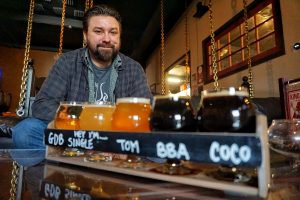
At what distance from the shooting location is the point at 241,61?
3613 millimetres

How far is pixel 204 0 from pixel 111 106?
4.35 meters

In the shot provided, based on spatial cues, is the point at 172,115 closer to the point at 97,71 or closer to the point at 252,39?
the point at 97,71

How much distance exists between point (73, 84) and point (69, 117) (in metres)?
0.88

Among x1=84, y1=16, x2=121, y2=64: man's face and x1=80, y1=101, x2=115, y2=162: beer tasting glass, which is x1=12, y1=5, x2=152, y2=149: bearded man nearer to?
x1=84, y1=16, x2=121, y2=64: man's face

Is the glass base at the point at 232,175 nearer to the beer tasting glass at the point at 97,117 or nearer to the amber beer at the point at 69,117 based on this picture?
the beer tasting glass at the point at 97,117

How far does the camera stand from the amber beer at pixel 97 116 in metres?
0.80

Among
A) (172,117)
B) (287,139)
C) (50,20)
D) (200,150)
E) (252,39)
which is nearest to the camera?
(200,150)

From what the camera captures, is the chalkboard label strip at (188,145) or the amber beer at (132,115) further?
the amber beer at (132,115)

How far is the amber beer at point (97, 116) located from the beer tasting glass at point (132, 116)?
12 cm

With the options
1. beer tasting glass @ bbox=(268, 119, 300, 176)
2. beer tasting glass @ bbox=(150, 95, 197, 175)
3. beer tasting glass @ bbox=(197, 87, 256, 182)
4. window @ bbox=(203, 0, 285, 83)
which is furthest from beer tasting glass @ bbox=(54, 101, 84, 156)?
window @ bbox=(203, 0, 285, 83)

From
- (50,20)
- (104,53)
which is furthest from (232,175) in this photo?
(50,20)

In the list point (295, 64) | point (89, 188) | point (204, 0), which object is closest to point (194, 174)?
point (89, 188)

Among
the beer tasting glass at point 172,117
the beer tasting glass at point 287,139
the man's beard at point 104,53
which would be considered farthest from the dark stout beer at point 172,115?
the man's beard at point 104,53

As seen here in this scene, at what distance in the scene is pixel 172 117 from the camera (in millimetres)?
562
